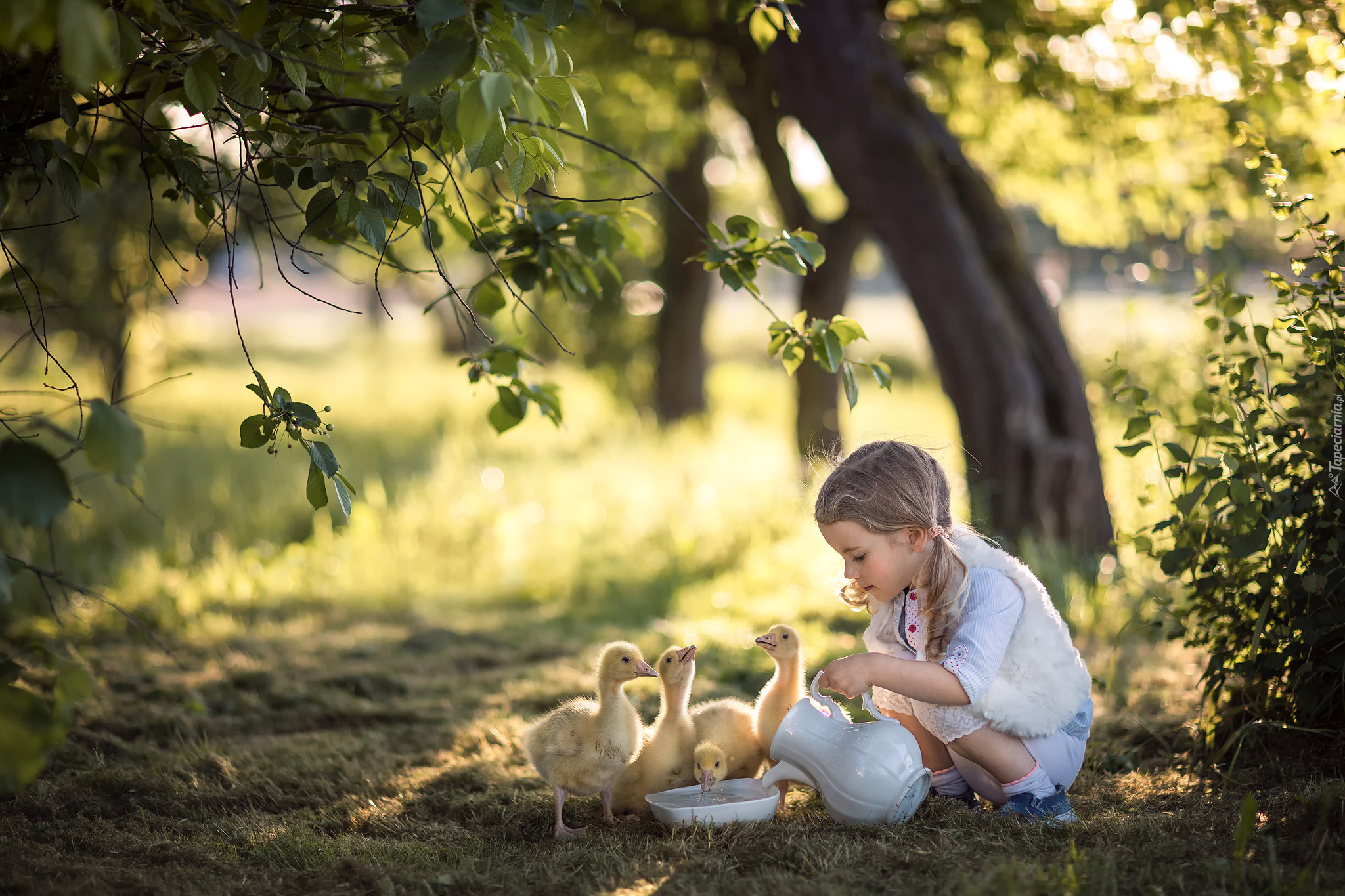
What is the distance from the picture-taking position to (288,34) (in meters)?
2.53

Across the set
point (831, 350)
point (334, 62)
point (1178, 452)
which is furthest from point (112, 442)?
point (1178, 452)

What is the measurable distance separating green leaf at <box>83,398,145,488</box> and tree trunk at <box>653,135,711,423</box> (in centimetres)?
1040

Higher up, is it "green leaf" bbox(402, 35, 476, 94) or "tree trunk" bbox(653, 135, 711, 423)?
"tree trunk" bbox(653, 135, 711, 423)

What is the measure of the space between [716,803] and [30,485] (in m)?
1.85

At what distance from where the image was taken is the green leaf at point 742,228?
303 cm

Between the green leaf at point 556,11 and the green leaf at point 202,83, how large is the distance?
2.60 feet

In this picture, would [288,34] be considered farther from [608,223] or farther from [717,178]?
[717,178]

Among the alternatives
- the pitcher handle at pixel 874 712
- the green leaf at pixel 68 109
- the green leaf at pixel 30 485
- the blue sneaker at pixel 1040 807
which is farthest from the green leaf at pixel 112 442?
the blue sneaker at pixel 1040 807

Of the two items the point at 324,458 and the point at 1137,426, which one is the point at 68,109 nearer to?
the point at 324,458

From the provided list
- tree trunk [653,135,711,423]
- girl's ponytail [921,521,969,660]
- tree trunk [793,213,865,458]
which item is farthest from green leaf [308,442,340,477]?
tree trunk [653,135,711,423]

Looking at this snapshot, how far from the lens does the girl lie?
2.78 meters

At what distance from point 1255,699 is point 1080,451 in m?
3.11

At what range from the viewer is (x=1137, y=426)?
3.00m

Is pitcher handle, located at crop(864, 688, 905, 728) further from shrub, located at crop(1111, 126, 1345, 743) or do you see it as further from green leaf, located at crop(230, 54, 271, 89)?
green leaf, located at crop(230, 54, 271, 89)
